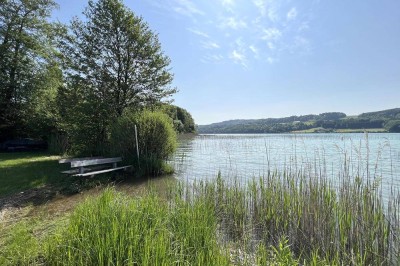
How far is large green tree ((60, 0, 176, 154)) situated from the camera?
14586 millimetres

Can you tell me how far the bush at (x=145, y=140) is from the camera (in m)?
11.5

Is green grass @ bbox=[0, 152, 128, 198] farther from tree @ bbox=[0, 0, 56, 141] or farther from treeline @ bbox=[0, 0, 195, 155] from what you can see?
tree @ bbox=[0, 0, 56, 141]

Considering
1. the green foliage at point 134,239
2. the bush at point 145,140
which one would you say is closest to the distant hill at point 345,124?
the green foliage at point 134,239

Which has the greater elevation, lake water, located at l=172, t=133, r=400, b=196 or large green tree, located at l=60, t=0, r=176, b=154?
large green tree, located at l=60, t=0, r=176, b=154

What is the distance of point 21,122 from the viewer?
70.3ft

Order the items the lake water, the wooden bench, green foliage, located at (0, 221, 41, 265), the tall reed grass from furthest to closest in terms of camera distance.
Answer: the wooden bench → the lake water → green foliage, located at (0, 221, 41, 265) → the tall reed grass

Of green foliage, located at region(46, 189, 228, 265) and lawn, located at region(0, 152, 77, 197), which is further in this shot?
lawn, located at region(0, 152, 77, 197)

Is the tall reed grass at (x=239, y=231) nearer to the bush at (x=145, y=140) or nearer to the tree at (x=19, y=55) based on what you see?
the bush at (x=145, y=140)


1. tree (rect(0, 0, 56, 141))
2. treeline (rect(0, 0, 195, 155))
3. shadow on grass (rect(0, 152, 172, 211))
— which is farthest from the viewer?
tree (rect(0, 0, 56, 141))

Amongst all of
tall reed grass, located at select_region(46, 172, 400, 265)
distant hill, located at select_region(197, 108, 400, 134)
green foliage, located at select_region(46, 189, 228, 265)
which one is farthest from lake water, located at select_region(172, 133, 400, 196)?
green foliage, located at select_region(46, 189, 228, 265)

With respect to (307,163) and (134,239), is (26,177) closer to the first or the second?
(134,239)

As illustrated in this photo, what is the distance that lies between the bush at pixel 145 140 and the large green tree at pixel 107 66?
301cm

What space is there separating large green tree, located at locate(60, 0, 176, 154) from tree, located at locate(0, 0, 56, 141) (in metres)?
9.55

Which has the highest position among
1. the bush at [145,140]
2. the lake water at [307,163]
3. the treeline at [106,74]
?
the treeline at [106,74]
